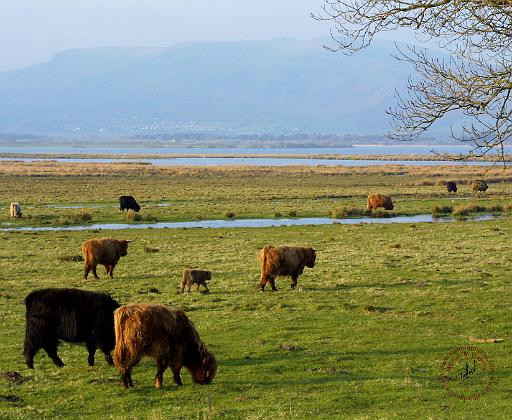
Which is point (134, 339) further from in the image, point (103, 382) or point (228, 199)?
point (228, 199)

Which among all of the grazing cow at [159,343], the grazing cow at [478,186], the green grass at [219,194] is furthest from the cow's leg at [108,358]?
the grazing cow at [478,186]

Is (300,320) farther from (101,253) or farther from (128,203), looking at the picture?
(128,203)

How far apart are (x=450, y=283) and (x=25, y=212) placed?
33804 mm

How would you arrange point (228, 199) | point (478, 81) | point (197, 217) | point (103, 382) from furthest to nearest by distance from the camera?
point (228, 199) < point (197, 217) < point (103, 382) < point (478, 81)

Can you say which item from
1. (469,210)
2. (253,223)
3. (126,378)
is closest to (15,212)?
(253,223)

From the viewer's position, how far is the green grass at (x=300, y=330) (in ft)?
35.9

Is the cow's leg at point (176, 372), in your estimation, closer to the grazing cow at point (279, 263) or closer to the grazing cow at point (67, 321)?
the grazing cow at point (67, 321)

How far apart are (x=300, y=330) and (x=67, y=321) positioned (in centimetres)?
523

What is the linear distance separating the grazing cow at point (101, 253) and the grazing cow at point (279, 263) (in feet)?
18.0

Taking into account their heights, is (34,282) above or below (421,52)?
below

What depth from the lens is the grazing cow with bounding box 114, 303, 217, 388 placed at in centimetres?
1140

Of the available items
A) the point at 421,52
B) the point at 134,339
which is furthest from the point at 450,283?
the point at 134,339

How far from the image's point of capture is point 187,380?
40.4 ft

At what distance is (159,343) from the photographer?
453 inches
